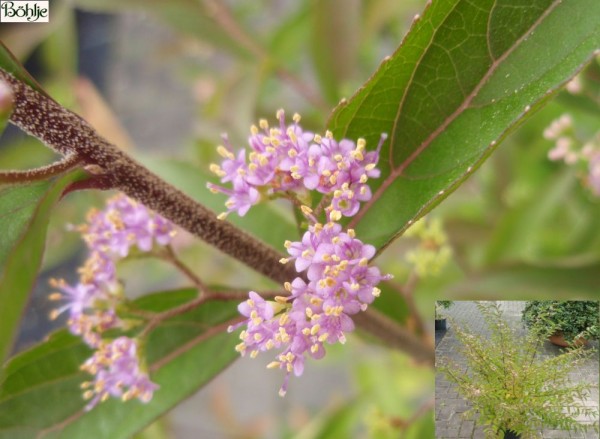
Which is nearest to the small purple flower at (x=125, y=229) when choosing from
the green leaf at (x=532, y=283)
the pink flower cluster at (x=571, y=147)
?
the green leaf at (x=532, y=283)

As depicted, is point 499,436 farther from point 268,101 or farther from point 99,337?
point 268,101

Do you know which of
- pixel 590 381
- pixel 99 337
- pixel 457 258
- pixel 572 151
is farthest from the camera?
pixel 457 258

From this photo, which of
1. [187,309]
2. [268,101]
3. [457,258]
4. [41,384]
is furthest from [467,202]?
[41,384]

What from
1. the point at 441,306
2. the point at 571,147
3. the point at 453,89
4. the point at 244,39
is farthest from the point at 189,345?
the point at 244,39

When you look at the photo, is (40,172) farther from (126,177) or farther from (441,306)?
(441,306)

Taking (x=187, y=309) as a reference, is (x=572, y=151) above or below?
above

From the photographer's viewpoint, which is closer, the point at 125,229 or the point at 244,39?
the point at 125,229

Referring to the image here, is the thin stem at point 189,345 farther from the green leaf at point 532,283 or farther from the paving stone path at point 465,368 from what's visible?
the green leaf at point 532,283
